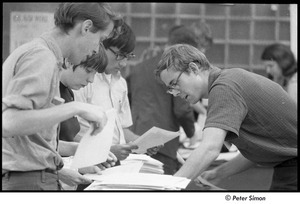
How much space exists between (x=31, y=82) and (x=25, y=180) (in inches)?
11.6

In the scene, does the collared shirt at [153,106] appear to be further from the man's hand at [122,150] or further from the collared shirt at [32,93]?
the collared shirt at [32,93]

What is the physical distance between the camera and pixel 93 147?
1704 mm

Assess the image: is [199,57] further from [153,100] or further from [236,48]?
[236,48]

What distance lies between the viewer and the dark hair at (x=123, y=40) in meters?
2.53

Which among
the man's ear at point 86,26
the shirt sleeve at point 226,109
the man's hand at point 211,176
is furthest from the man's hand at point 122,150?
the man's ear at point 86,26

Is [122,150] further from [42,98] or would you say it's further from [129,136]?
[42,98]

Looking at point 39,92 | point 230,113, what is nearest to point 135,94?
point 230,113

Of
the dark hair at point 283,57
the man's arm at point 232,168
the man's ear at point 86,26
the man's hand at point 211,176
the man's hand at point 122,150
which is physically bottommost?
the man's hand at point 211,176

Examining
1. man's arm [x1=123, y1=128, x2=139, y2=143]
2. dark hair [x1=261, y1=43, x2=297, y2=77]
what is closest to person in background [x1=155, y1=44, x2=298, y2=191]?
man's arm [x1=123, y1=128, x2=139, y2=143]

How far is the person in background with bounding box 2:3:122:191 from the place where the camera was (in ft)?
4.83

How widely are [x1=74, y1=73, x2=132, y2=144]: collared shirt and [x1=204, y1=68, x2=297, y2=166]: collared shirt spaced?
0.62 metres

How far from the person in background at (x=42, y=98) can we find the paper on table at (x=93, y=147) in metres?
0.04

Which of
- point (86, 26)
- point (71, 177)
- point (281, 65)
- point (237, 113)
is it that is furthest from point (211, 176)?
point (281, 65)

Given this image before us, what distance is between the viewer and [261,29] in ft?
14.1
